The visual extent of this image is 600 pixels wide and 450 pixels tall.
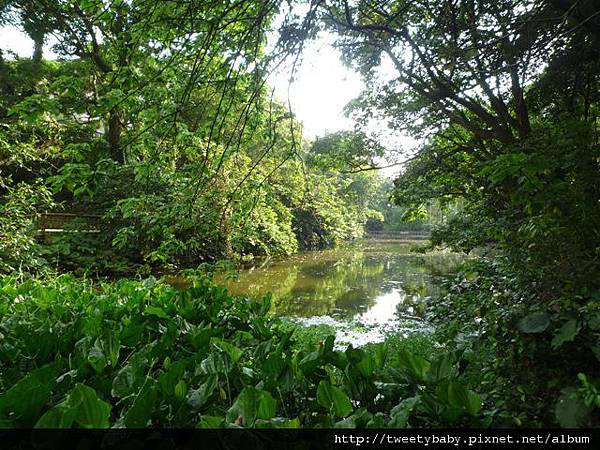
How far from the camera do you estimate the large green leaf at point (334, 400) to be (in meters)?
1.06

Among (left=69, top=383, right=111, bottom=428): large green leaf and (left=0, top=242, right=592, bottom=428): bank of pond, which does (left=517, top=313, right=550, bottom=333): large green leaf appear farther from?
(left=69, top=383, right=111, bottom=428): large green leaf

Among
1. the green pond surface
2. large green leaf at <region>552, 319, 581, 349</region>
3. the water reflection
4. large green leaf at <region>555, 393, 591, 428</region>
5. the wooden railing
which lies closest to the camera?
large green leaf at <region>555, 393, 591, 428</region>

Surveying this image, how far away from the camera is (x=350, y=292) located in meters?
9.71

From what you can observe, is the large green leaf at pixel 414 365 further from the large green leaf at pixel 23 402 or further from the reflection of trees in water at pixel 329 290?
the reflection of trees in water at pixel 329 290

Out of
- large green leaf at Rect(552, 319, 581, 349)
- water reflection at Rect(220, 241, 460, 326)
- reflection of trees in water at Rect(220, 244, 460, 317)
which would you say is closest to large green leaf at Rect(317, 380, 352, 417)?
large green leaf at Rect(552, 319, 581, 349)

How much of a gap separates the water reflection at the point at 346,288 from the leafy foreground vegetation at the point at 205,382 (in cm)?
534

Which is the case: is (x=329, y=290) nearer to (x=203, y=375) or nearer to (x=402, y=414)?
(x=203, y=375)

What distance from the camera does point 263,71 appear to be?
2359mm

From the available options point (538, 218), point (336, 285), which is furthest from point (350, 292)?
point (538, 218)

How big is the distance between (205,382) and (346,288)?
368 inches

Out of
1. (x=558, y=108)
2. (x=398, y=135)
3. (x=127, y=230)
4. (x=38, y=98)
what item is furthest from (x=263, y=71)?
(x=398, y=135)

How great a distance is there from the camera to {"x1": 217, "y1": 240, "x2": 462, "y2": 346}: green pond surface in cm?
632

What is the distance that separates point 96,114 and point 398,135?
224 inches

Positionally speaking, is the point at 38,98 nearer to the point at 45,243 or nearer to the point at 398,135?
the point at 398,135
